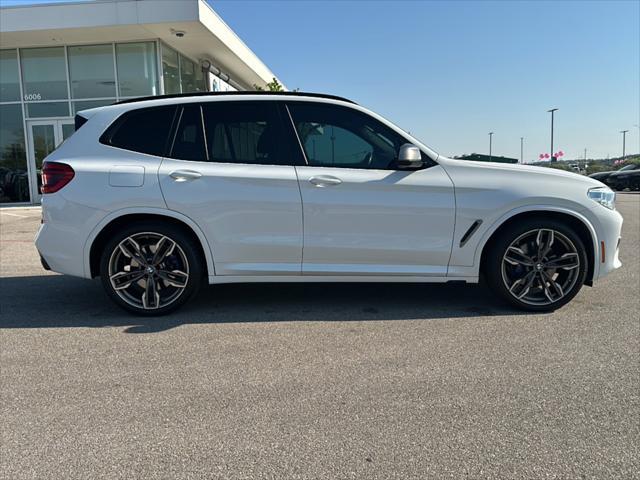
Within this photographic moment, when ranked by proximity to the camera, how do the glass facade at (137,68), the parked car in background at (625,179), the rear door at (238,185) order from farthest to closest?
the parked car in background at (625,179)
the glass facade at (137,68)
the rear door at (238,185)

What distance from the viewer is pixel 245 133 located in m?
4.38

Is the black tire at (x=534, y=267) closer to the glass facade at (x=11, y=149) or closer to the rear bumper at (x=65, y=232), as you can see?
the rear bumper at (x=65, y=232)

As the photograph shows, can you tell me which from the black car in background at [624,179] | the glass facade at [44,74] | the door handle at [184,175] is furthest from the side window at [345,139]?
the black car in background at [624,179]

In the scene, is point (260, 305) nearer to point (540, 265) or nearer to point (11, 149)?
point (540, 265)

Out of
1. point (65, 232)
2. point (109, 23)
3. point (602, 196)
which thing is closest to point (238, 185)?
point (65, 232)

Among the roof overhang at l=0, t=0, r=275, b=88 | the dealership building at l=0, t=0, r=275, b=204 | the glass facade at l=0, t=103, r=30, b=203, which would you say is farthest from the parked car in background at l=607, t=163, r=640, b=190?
the glass facade at l=0, t=103, r=30, b=203

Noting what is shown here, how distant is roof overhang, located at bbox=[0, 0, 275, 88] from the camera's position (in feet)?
45.2

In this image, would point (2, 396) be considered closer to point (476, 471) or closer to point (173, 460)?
point (173, 460)

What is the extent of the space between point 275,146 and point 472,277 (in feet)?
6.98

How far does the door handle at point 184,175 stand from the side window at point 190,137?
164mm

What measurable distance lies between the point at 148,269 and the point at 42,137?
14.9m

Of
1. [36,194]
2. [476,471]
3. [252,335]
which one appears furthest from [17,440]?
[36,194]

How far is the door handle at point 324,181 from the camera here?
13.8ft

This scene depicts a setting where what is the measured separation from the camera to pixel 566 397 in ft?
9.41
